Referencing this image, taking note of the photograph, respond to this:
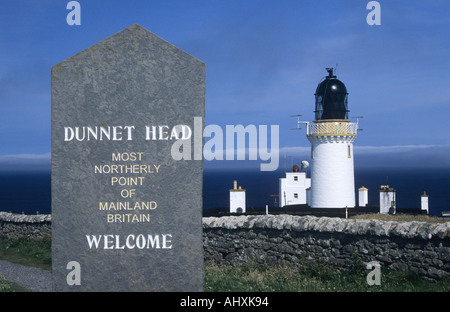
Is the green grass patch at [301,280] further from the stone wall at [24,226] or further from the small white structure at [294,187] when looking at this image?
the small white structure at [294,187]

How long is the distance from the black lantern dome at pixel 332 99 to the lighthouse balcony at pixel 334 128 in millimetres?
604

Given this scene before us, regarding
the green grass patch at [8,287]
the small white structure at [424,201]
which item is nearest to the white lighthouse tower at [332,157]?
the small white structure at [424,201]

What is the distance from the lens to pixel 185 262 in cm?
810

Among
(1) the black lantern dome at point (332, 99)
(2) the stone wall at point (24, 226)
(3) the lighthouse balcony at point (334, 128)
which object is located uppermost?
(1) the black lantern dome at point (332, 99)

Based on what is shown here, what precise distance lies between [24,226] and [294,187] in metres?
22.0

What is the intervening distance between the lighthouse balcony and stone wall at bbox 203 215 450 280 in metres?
19.1

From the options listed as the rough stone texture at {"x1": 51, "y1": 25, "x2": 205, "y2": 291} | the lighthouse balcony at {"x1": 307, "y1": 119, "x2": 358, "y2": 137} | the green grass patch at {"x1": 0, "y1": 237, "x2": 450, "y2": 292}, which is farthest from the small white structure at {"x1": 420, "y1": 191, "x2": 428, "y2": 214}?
the rough stone texture at {"x1": 51, "y1": 25, "x2": 205, "y2": 291}

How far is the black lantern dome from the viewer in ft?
110

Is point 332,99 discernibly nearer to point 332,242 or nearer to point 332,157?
point 332,157

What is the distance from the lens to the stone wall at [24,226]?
19625 millimetres

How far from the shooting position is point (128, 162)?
8117mm

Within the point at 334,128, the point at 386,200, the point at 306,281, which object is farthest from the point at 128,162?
the point at 386,200

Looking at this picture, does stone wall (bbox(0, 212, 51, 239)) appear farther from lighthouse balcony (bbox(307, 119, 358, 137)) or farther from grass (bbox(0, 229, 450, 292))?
lighthouse balcony (bbox(307, 119, 358, 137))

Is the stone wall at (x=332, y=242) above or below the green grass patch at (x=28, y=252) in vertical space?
above
